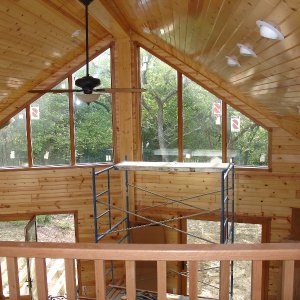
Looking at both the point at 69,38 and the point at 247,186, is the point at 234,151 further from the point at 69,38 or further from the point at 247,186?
the point at 69,38

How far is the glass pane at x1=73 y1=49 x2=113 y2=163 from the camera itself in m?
6.83

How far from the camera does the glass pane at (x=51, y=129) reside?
6809 millimetres

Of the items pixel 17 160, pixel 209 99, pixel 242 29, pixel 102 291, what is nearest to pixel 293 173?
pixel 209 99

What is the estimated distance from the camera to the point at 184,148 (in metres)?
6.79

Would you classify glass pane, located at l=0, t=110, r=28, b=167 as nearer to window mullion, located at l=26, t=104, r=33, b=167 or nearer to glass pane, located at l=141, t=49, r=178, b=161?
window mullion, located at l=26, t=104, r=33, b=167

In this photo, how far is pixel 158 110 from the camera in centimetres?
684

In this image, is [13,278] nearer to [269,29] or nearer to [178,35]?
[269,29]

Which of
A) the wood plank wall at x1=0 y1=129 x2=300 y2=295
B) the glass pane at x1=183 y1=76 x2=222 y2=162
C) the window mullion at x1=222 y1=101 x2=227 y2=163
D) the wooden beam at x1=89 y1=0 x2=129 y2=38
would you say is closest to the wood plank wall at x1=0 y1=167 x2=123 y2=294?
the wood plank wall at x1=0 y1=129 x2=300 y2=295

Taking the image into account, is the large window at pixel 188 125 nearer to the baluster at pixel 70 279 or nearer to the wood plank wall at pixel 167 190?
the wood plank wall at pixel 167 190

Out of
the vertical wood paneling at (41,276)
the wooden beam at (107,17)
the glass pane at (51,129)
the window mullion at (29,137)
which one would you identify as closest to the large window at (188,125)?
the wooden beam at (107,17)

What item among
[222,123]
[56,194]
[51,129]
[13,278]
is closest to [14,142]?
[51,129]

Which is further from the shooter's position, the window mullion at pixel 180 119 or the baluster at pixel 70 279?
the window mullion at pixel 180 119

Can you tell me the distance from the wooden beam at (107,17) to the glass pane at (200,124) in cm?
162

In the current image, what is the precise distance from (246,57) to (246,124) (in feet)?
12.5
